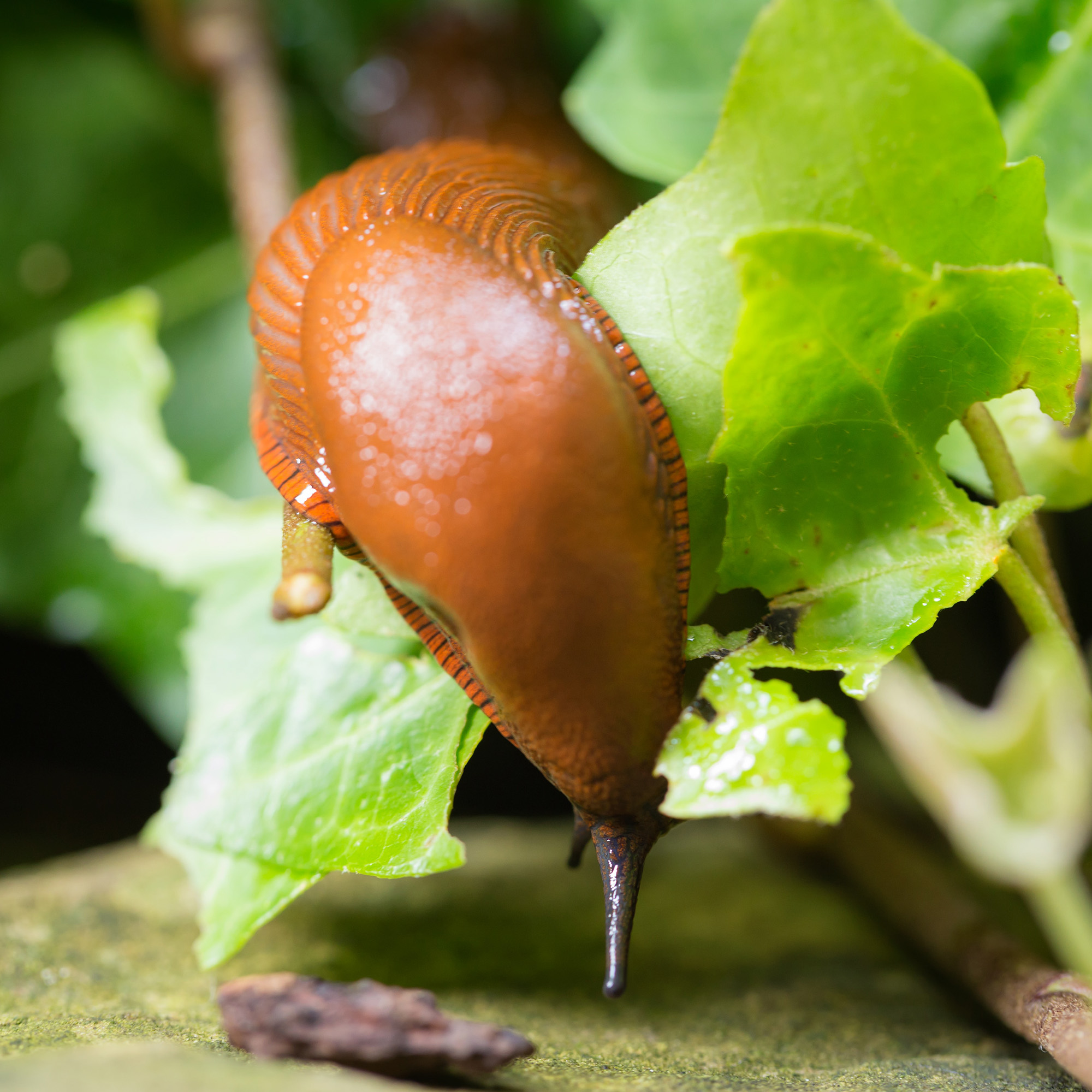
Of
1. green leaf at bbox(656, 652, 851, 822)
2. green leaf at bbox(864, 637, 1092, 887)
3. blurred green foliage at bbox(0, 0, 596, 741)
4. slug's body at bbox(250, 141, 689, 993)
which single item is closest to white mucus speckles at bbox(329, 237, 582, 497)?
slug's body at bbox(250, 141, 689, 993)

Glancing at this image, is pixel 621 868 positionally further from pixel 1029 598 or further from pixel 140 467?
pixel 140 467

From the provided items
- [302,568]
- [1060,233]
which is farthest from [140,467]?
[1060,233]

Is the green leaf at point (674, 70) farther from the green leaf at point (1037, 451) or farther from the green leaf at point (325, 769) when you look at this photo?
the green leaf at point (325, 769)

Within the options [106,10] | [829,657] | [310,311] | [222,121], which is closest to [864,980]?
[829,657]

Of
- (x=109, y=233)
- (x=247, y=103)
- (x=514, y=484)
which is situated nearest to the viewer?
(x=514, y=484)

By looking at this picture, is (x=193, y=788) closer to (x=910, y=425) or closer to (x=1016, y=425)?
(x=910, y=425)

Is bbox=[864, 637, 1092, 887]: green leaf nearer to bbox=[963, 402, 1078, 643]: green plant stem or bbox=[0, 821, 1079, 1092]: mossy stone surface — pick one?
bbox=[0, 821, 1079, 1092]: mossy stone surface
